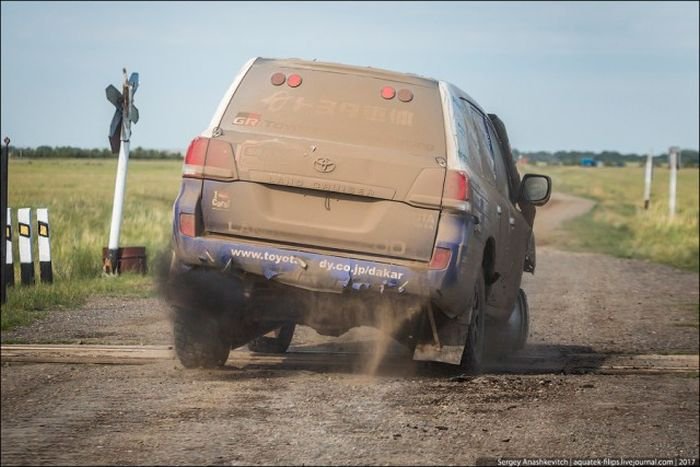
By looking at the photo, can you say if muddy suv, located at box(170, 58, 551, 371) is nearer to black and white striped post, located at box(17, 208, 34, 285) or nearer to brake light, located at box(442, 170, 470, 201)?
brake light, located at box(442, 170, 470, 201)

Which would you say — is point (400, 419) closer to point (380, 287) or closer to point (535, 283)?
point (380, 287)

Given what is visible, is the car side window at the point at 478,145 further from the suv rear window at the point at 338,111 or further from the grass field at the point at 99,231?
the grass field at the point at 99,231

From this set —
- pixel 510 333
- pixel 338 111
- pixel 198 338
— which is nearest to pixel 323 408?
pixel 198 338

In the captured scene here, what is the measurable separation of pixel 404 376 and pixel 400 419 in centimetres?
177

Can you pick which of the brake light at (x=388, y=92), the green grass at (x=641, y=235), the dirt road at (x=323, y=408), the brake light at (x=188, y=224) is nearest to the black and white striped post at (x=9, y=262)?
the dirt road at (x=323, y=408)

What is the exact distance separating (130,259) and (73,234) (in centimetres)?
114

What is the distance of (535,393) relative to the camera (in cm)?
841

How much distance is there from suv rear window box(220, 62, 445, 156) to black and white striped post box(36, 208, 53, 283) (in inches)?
175

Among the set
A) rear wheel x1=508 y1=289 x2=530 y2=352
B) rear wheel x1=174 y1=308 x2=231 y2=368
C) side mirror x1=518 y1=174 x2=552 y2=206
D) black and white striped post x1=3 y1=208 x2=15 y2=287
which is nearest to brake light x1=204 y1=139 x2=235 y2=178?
rear wheel x1=174 y1=308 x2=231 y2=368

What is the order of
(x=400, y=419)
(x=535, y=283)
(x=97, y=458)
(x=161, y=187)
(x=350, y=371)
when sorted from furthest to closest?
(x=161, y=187), (x=535, y=283), (x=350, y=371), (x=400, y=419), (x=97, y=458)

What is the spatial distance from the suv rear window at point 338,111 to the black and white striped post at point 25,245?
371 centimetres

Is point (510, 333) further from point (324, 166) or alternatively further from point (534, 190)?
point (324, 166)

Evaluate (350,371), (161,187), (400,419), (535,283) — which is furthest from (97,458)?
(161,187)

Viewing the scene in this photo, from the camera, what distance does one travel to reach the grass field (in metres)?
10.9
